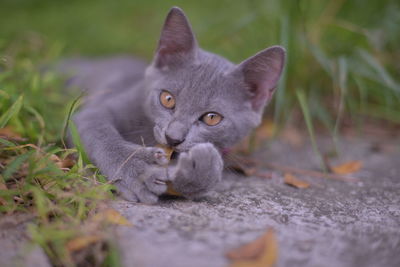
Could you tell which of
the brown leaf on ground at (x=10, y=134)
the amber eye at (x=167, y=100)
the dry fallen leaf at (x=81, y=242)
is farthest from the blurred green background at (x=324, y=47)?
the dry fallen leaf at (x=81, y=242)

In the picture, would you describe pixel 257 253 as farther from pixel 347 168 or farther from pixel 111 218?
pixel 347 168

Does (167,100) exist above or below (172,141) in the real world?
above

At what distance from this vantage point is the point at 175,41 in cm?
166

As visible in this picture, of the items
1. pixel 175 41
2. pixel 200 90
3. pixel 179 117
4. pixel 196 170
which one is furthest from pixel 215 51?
pixel 196 170

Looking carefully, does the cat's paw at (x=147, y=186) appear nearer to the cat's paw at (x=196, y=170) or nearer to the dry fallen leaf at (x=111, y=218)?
the cat's paw at (x=196, y=170)

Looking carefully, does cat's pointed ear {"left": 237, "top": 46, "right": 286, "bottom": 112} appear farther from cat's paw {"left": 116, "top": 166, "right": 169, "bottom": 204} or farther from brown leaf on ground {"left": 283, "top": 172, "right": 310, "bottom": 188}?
cat's paw {"left": 116, "top": 166, "right": 169, "bottom": 204}

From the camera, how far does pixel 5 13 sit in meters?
3.90

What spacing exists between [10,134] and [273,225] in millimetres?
1108

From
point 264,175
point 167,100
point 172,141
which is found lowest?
point 264,175

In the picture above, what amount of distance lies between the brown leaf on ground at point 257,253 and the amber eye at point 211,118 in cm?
62

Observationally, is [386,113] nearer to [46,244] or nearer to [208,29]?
[208,29]

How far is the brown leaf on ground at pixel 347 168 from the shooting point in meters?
1.88

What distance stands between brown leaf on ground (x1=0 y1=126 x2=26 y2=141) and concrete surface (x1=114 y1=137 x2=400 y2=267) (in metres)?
0.52

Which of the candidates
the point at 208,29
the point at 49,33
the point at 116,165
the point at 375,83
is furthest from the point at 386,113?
the point at 49,33
